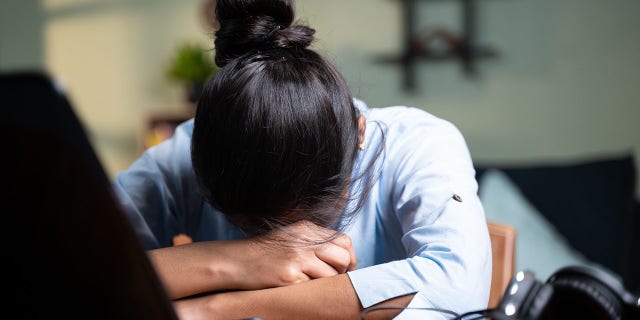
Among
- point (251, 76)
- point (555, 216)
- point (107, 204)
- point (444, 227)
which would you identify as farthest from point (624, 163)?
point (107, 204)

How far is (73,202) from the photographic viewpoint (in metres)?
0.39

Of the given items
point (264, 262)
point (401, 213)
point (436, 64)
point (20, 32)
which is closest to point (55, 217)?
point (264, 262)

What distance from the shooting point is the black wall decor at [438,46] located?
3197 mm

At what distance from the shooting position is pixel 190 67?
123 inches

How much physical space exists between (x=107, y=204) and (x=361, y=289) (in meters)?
0.47

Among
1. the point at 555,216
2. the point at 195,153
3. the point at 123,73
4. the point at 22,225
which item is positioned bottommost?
the point at 555,216

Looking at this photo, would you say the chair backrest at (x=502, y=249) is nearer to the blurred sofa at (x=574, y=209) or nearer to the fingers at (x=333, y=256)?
the fingers at (x=333, y=256)

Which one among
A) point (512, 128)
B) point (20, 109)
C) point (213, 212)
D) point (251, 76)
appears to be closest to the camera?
point (20, 109)

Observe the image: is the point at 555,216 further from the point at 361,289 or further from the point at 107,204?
the point at 107,204

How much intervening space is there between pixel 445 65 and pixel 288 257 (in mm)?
2562

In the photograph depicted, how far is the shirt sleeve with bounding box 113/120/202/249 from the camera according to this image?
1062mm

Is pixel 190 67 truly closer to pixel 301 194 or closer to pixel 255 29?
pixel 255 29

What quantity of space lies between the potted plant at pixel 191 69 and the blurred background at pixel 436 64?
0.08 meters

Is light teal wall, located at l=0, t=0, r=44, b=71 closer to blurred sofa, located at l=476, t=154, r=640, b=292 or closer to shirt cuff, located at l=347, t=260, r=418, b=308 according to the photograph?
blurred sofa, located at l=476, t=154, r=640, b=292
